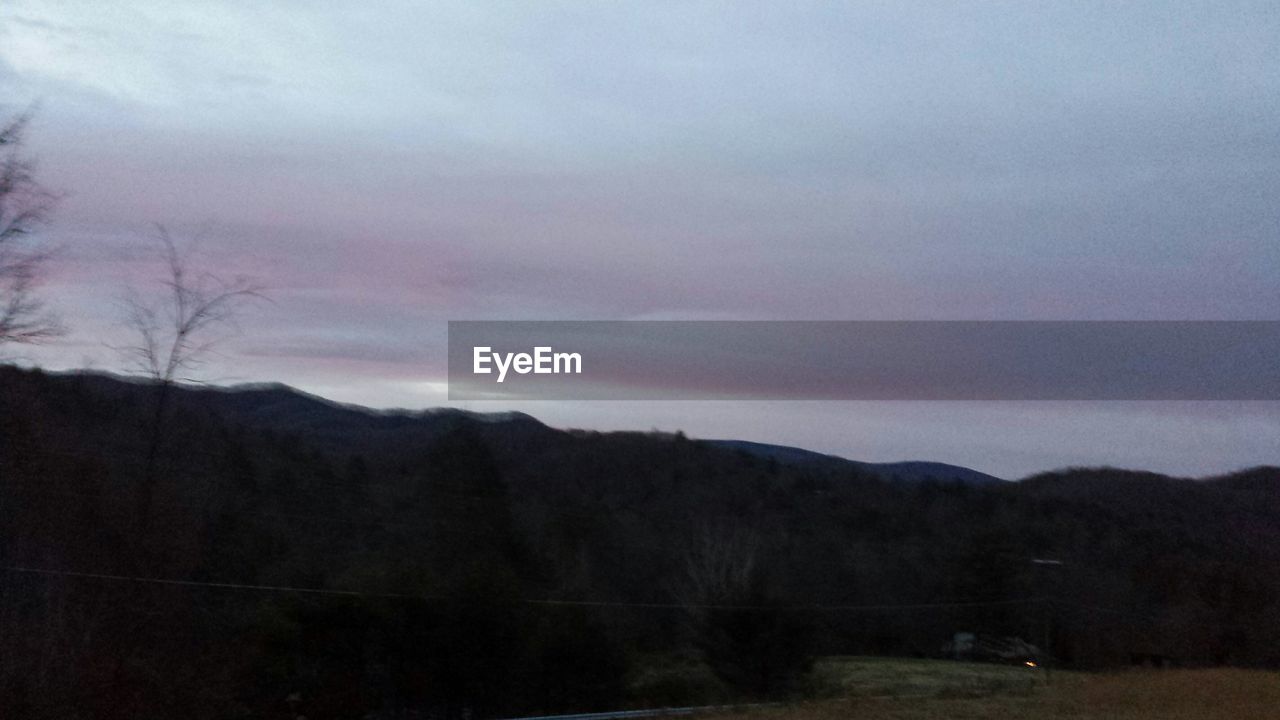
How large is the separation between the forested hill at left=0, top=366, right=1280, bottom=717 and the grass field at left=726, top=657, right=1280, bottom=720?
17.5ft

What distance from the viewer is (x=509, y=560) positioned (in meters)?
28.5

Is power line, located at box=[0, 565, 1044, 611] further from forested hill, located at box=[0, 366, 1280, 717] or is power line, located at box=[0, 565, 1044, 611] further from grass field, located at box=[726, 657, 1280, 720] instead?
grass field, located at box=[726, 657, 1280, 720]

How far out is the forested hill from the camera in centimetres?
1691

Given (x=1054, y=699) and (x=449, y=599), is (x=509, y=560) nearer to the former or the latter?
(x=449, y=599)

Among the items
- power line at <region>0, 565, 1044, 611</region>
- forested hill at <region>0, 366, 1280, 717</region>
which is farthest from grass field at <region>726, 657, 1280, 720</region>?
forested hill at <region>0, 366, 1280, 717</region>

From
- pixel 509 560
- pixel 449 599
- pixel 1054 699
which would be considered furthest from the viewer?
pixel 509 560

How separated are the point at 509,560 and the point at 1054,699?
13.6 meters

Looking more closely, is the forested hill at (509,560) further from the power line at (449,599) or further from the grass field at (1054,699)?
the grass field at (1054,699)

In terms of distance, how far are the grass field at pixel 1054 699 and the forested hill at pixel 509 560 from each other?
5326 mm

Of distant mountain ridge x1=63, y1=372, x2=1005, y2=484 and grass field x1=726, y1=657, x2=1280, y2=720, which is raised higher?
distant mountain ridge x1=63, y1=372, x2=1005, y2=484

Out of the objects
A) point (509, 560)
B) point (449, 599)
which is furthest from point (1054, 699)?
point (509, 560)

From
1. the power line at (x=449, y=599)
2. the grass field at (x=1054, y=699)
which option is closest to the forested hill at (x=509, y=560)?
the power line at (x=449, y=599)

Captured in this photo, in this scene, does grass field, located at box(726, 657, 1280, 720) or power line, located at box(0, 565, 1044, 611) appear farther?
power line, located at box(0, 565, 1044, 611)

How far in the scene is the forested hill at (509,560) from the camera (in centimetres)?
1691
